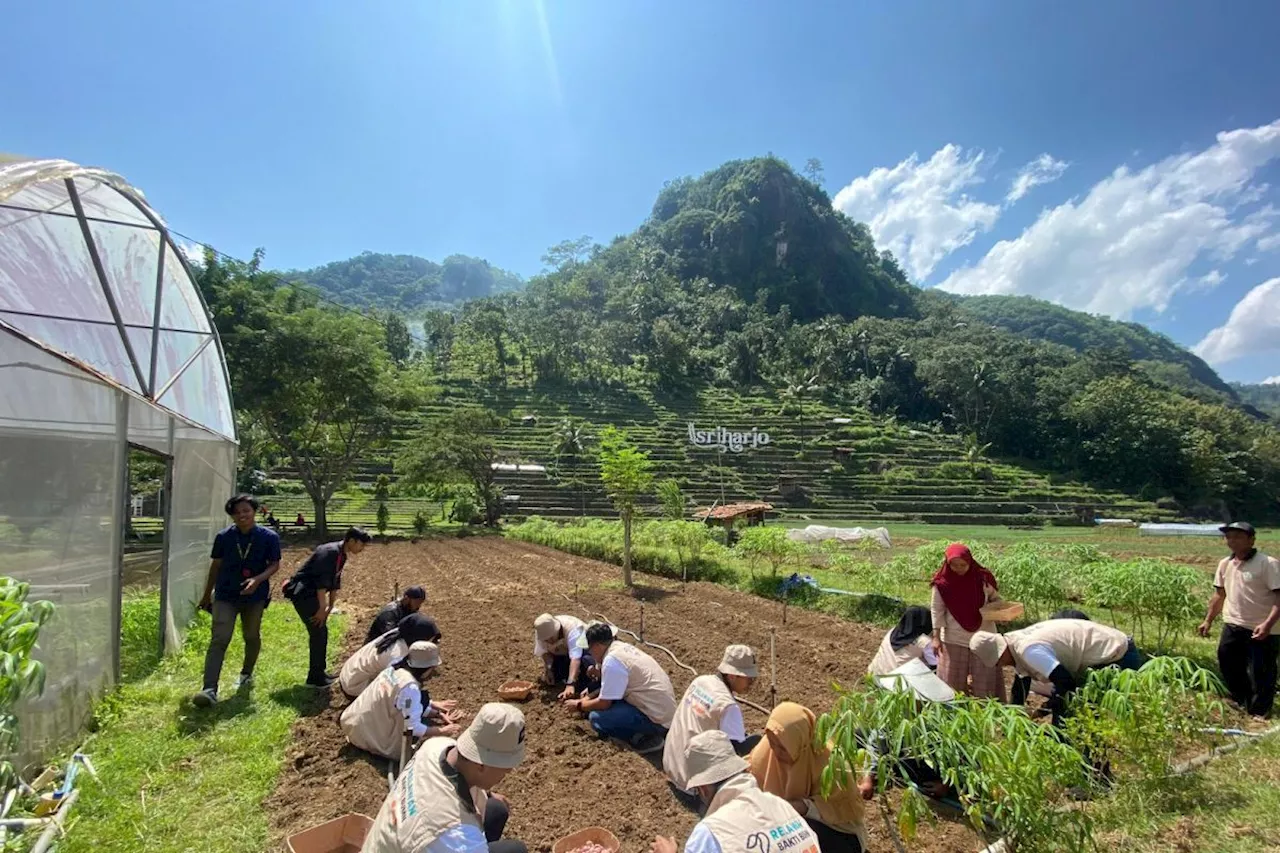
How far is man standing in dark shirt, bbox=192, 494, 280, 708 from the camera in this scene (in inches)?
207

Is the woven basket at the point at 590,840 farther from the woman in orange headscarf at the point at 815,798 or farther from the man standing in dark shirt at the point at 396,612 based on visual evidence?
the man standing in dark shirt at the point at 396,612

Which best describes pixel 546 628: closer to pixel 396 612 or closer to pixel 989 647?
pixel 396 612

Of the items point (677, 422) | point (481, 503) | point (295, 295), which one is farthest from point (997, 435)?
point (295, 295)

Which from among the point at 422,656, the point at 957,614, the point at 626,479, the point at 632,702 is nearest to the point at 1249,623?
the point at 957,614

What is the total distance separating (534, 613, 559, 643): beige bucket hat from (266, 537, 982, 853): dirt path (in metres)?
0.53

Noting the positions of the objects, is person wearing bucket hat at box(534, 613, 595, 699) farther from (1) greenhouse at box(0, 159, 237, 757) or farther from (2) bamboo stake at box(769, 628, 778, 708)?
(1) greenhouse at box(0, 159, 237, 757)

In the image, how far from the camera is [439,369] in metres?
64.2

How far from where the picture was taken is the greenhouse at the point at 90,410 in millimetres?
3941

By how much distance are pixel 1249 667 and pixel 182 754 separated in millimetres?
8390

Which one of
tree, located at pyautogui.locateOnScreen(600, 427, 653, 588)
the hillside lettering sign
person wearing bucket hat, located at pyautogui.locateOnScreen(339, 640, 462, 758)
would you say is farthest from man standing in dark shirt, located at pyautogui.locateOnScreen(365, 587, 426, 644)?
the hillside lettering sign

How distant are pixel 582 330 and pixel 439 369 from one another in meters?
16.1

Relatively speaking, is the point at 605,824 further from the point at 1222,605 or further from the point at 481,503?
the point at 481,503

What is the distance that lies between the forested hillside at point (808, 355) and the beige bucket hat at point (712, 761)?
75.8ft

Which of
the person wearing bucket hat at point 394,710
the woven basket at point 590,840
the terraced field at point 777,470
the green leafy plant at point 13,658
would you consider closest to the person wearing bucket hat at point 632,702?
the person wearing bucket hat at point 394,710
